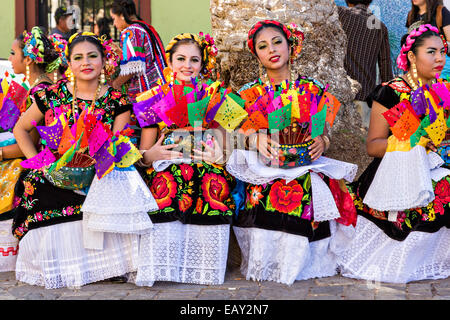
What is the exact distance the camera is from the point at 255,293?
13.3 ft

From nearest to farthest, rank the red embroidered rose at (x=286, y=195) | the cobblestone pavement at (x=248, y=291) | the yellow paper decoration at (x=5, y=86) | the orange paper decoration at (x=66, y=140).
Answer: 1. the cobblestone pavement at (x=248, y=291)
2. the orange paper decoration at (x=66, y=140)
3. the red embroidered rose at (x=286, y=195)
4. the yellow paper decoration at (x=5, y=86)

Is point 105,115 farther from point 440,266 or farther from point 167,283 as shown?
point 440,266

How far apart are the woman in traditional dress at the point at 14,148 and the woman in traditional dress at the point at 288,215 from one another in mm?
1690

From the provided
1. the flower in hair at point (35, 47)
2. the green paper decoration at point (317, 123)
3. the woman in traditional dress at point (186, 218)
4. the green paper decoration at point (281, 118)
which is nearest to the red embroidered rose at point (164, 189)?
the woman in traditional dress at point (186, 218)

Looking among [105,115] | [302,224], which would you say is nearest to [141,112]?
[105,115]

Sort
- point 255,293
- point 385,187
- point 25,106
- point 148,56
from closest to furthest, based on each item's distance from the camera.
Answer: point 255,293
point 385,187
point 25,106
point 148,56

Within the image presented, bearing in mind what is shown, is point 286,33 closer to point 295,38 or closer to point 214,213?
point 295,38

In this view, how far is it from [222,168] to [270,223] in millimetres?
527

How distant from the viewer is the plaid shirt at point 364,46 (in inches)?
303

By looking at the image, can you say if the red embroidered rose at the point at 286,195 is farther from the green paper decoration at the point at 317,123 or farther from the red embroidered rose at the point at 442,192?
the red embroidered rose at the point at 442,192

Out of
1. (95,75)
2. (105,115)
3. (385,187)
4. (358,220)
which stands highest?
(95,75)

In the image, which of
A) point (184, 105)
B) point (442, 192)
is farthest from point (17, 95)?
point (442, 192)

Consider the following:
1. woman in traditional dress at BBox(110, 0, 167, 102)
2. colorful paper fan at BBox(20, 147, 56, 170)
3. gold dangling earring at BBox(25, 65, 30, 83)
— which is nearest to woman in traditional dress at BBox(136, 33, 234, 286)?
colorful paper fan at BBox(20, 147, 56, 170)

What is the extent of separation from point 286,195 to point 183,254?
84 centimetres
